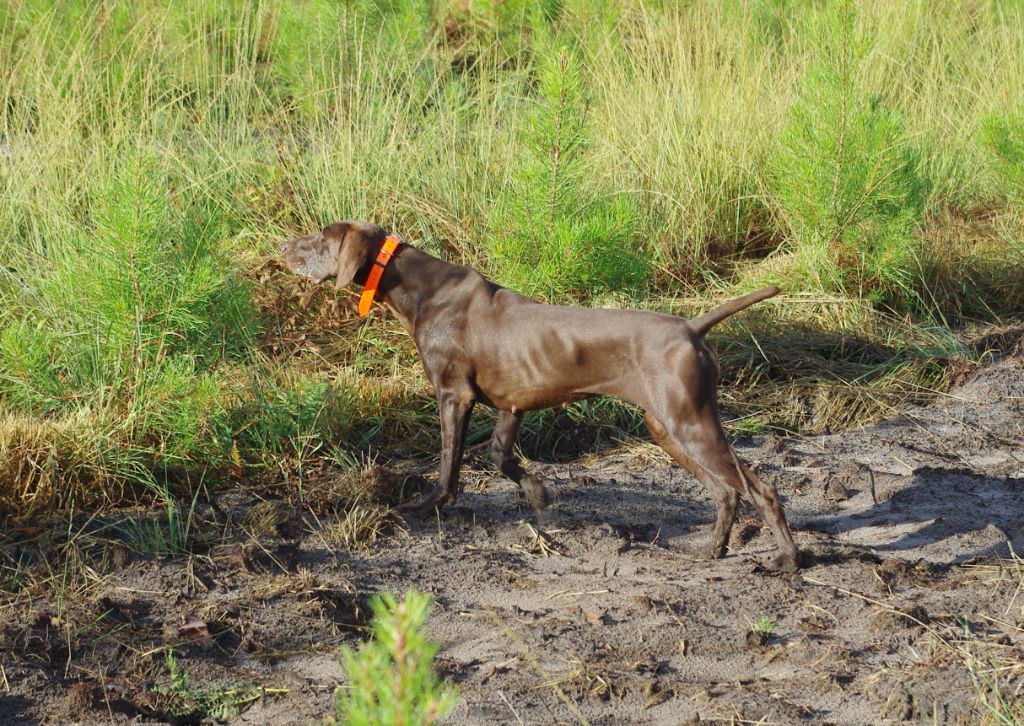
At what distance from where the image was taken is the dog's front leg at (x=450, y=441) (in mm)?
4852

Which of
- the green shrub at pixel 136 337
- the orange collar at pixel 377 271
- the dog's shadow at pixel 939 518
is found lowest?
the dog's shadow at pixel 939 518

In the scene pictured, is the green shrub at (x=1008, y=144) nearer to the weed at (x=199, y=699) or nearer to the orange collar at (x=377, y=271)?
the orange collar at (x=377, y=271)

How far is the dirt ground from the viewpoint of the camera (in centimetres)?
355

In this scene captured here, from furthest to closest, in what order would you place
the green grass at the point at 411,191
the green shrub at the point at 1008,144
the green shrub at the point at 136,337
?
1. the green shrub at the point at 1008,144
2. the green grass at the point at 411,191
3. the green shrub at the point at 136,337

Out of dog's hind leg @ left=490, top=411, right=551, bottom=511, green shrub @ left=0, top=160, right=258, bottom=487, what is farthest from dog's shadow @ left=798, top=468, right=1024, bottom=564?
green shrub @ left=0, top=160, right=258, bottom=487

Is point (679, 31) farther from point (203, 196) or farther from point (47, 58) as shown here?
point (47, 58)

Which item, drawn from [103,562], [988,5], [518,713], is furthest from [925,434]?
[988,5]

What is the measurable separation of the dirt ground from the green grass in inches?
20.2

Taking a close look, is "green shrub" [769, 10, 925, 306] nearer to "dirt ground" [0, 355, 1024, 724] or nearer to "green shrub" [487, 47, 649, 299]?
"green shrub" [487, 47, 649, 299]

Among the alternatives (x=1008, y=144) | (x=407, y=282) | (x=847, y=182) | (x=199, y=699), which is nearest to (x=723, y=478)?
(x=407, y=282)

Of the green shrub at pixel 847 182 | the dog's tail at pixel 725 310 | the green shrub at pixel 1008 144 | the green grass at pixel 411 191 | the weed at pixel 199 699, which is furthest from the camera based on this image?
the green shrub at pixel 1008 144

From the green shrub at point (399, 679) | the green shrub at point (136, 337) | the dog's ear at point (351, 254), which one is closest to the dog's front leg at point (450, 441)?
the dog's ear at point (351, 254)

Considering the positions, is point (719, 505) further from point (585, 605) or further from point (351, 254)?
point (351, 254)

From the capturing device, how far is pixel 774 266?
23.1 feet
